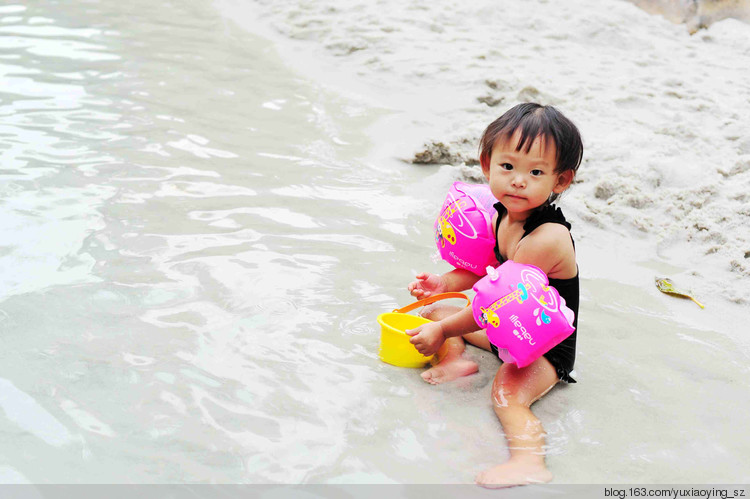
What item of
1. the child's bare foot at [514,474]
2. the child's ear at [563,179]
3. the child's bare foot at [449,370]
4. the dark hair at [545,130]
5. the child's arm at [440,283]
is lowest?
the child's bare foot at [449,370]

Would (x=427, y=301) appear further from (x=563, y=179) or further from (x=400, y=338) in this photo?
(x=563, y=179)

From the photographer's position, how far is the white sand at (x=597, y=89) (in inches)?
160

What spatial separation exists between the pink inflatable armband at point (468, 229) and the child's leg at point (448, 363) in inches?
9.1

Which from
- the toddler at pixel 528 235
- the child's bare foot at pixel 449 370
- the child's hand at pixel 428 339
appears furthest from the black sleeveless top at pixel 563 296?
the child's hand at pixel 428 339

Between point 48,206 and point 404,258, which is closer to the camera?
point 404,258

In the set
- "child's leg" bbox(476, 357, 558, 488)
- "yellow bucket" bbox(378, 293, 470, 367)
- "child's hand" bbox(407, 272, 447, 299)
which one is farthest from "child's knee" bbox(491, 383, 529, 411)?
"child's hand" bbox(407, 272, 447, 299)

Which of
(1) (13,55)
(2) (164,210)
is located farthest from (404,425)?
(1) (13,55)

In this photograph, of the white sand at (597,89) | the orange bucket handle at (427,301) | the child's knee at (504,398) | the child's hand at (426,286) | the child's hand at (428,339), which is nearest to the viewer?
the child's knee at (504,398)

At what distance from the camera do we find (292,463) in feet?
7.34

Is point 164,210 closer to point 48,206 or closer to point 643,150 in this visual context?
point 48,206

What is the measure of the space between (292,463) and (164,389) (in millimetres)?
597

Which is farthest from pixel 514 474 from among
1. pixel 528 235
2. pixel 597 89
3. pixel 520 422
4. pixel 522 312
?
pixel 597 89

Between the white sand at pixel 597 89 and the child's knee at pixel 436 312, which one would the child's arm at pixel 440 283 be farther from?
the white sand at pixel 597 89

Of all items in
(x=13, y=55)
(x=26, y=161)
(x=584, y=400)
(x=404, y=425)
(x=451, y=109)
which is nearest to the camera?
(x=404, y=425)
